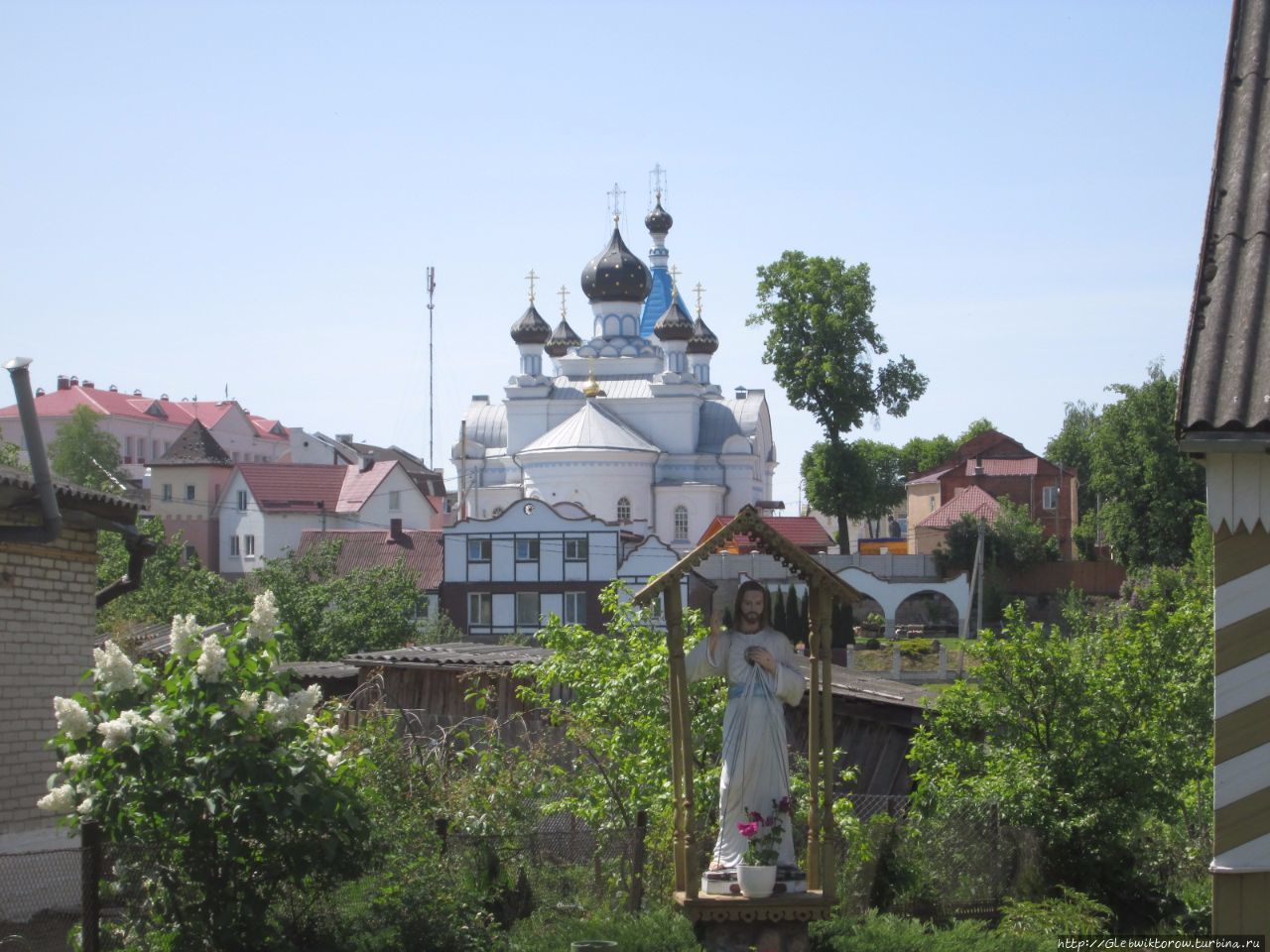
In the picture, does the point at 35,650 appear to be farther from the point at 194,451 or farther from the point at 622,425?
the point at 622,425

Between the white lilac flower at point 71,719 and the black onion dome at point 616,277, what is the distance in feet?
236

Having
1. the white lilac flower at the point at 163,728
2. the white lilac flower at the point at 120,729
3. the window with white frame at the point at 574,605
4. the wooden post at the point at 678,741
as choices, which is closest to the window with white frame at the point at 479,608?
the window with white frame at the point at 574,605

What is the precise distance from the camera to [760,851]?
30.7 feet

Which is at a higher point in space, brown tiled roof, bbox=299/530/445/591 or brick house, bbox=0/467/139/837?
brown tiled roof, bbox=299/530/445/591

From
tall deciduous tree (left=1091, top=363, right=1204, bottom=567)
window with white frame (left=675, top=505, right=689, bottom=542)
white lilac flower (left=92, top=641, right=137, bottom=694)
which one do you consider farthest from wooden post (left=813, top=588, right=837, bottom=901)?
window with white frame (left=675, top=505, right=689, bottom=542)

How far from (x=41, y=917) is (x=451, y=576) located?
40.5 metres

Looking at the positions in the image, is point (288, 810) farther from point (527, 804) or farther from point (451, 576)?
point (451, 576)

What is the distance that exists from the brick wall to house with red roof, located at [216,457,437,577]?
49098mm

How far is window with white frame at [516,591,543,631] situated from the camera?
49.4 m

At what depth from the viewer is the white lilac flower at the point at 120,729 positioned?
904 centimetres

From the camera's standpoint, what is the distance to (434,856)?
35.2 ft

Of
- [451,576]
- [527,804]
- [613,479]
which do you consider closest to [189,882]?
[527,804]

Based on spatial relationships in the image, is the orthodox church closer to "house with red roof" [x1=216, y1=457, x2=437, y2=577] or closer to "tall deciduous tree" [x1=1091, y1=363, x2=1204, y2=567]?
"house with red roof" [x1=216, y1=457, x2=437, y2=577]

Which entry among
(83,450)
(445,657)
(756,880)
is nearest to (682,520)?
(83,450)
